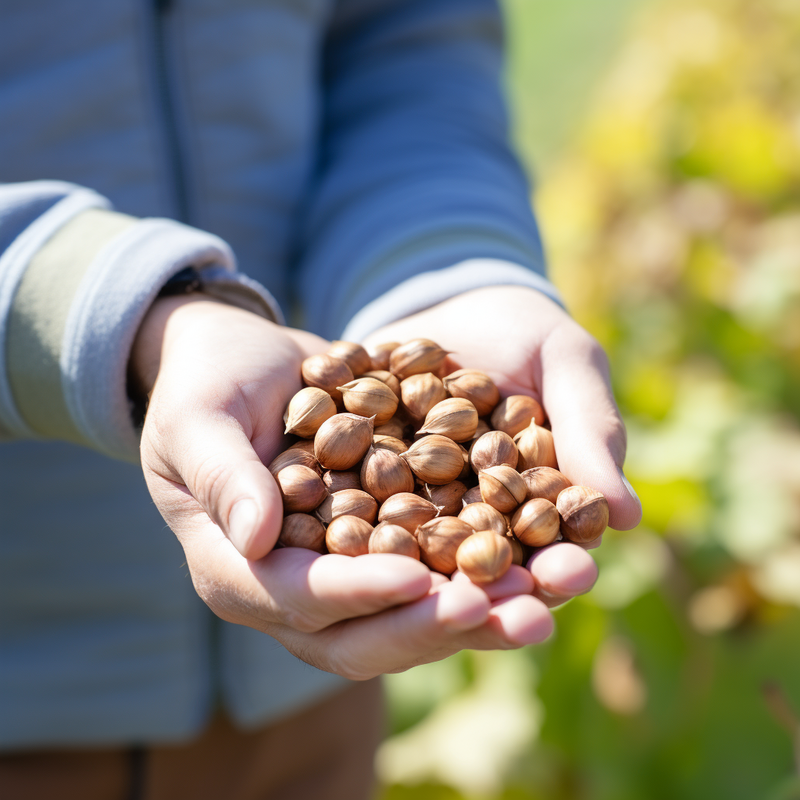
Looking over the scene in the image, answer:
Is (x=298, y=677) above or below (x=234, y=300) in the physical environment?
below

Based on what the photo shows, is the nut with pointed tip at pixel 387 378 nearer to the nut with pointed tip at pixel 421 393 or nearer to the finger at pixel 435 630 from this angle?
the nut with pointed tip at pixel 421 393

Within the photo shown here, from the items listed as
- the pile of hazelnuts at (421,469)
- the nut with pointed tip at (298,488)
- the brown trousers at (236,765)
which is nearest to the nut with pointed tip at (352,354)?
the pile of hazelnuts at (421,469)

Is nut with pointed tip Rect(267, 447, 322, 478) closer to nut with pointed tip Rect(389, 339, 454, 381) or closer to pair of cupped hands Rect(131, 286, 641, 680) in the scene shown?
pair of cupped hands Rect(131, 286, 641, 680)

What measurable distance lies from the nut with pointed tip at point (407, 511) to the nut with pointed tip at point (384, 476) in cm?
3

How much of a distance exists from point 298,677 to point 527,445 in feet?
2.19

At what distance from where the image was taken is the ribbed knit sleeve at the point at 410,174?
133cm

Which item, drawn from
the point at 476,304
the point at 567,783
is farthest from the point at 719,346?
the point at 476,304

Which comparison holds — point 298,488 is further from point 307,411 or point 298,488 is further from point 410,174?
point 410,174

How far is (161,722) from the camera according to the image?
4.31 ft

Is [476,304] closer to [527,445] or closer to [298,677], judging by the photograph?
[527,445]

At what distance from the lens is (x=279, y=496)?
80 cm

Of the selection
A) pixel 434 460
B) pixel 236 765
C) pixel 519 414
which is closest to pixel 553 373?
pixel 519 414

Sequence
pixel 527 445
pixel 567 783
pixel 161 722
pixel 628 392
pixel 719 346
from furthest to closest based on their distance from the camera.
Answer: pixel 719 346 < pixel 628 392 < pixel 567 783 < pixel 161 722 < pixel 527 445

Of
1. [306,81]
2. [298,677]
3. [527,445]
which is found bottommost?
[298,677]
